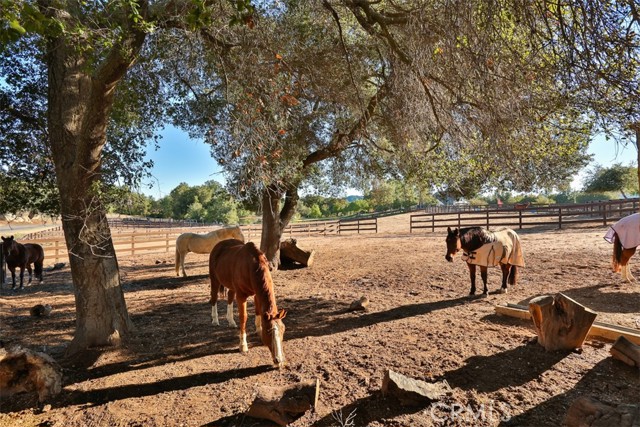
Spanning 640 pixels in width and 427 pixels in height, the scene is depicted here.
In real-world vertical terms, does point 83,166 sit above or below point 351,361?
above

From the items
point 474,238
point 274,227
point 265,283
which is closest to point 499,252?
point 474,238

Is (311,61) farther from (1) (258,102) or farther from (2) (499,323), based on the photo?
(2) (499,323)

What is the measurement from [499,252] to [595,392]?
11.6 feet

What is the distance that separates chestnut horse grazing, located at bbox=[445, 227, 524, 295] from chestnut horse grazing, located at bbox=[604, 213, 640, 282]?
2.22 m

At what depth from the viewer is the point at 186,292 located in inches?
346

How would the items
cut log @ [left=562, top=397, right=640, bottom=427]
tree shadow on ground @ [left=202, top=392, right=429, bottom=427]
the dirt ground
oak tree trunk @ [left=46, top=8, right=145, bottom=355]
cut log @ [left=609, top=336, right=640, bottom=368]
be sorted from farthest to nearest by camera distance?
oak tree trunk @ [left=46, top=8, right=145, bottom=355] < cut log @ [left=609, top=336, right=640, bottom=368] < the dirt ground < tree shadow on ground @ [left=202, top=392, right=429, bottom=427] < cut log @ [left=562, top=397, right=640, bottom=427]

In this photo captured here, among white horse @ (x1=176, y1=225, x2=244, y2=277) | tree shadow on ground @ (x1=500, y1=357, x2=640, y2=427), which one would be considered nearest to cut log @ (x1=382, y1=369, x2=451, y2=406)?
tree shadow on ground @ (x1=500, y1=357, x2=640, y2=427)

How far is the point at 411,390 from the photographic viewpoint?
2.97 meters

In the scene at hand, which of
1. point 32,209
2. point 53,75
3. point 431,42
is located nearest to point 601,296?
point 431,42

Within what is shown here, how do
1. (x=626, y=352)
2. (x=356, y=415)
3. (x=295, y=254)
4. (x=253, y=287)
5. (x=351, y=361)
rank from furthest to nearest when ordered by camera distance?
(x=295, y=254) → (x=253, y=287) → (x=351, y=361) → (x=626, y=352) → (x=356, y=415)

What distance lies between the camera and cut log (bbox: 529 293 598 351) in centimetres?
374

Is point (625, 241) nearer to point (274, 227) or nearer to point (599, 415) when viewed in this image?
point (599, 415)

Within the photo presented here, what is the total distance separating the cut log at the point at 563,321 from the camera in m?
3.74

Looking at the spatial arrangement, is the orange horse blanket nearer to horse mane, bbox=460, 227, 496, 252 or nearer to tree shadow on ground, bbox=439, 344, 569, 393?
horse mane, bbox=460, 227, 496, 252
